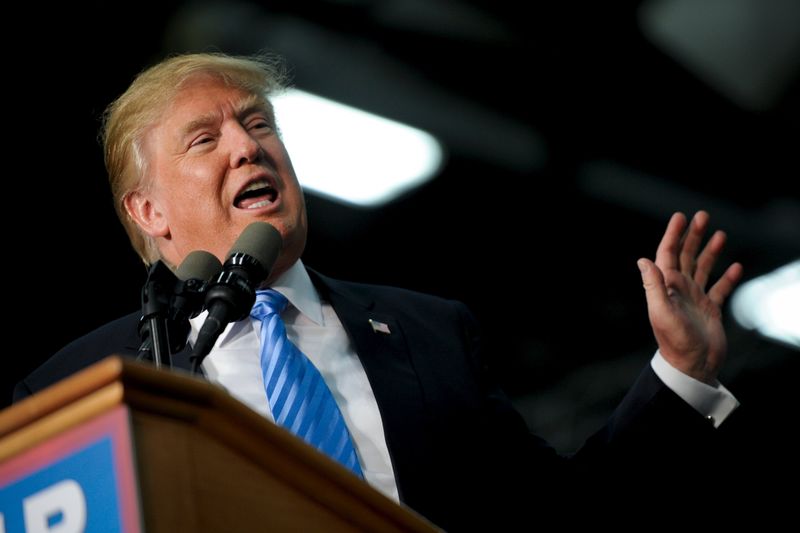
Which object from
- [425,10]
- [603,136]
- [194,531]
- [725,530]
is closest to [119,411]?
[194,531]

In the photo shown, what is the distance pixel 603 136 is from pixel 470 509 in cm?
204

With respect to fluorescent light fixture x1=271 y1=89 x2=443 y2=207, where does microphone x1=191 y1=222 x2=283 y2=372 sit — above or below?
below

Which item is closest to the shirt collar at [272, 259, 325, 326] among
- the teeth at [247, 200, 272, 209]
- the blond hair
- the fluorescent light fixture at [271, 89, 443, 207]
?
the teeth at [247, 200, 272, 209]

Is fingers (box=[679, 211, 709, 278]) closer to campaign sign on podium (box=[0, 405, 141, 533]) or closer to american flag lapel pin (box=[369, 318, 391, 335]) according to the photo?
american flag lapel pin (box=[369, 318, 391, 335])

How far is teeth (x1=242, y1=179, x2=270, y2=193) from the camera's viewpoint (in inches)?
88.4

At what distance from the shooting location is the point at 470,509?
2014mm

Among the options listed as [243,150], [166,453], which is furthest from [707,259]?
[166,453]

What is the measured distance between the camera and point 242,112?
2416mm

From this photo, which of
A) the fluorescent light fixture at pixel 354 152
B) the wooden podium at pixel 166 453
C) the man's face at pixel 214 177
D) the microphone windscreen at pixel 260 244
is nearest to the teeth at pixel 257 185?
the man's face at pixel 214 177

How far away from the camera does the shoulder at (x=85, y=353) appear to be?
2121 mm

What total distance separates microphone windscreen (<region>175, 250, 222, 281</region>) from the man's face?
482mm

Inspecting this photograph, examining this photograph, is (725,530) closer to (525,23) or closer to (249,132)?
(525,23)

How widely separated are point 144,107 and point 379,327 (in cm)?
69

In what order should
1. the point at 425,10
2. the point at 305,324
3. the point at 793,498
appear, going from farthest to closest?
the point at 793,498, the point at 425,10, the point at 305,324
